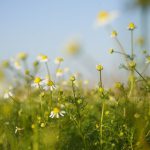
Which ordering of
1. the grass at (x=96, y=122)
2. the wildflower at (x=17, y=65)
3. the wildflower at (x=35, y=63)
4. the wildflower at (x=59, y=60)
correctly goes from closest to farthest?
the grass at (x=96, y=122) → the wildflower at (x=35, y=63) → the wildflower at (x=59, y=60) → the wildflower at (x=17, y=65)

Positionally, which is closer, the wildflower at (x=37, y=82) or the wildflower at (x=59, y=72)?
the wildflower at (x=37, y=82)

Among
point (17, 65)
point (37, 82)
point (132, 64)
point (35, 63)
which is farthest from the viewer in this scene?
point (17, 65)

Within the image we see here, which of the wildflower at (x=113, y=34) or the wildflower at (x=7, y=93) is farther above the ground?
the wildflower at (x=113, y=34)

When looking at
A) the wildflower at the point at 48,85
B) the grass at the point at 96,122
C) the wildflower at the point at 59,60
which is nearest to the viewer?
the grass at the point at 96,122

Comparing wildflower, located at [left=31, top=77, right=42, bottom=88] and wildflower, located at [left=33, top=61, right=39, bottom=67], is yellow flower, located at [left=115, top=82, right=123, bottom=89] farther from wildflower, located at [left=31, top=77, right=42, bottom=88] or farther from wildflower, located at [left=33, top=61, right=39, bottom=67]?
wildflower, located at [left=33, top=61, right=39, bottom=67]

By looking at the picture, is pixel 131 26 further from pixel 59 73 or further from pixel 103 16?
pixel 59 73

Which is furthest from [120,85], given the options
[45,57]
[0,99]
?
[0,99]

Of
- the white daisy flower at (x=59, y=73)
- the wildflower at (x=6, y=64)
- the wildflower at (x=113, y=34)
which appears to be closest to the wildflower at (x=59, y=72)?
the white daisy flower at (x=59, y=73)

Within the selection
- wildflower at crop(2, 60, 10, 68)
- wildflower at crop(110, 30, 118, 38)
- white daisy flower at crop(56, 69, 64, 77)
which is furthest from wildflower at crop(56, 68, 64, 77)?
wildflower at crop(110, 30, 118, 38)

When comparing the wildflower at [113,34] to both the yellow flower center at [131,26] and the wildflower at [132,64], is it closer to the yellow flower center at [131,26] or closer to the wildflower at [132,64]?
the yellow flower center at [131,26]

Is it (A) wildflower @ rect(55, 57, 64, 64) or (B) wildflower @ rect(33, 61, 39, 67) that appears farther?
(A) wildflower @ rect(55, 57, 64, 64)

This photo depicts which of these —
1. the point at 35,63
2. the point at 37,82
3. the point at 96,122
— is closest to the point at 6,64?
the point at 35,63

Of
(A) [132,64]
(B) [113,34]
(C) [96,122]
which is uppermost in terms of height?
(B) [113,34]
